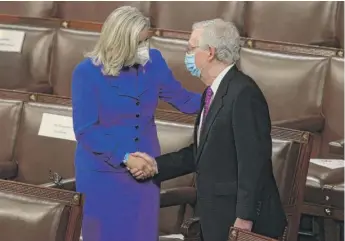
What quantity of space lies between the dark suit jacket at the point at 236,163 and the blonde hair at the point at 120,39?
136mm

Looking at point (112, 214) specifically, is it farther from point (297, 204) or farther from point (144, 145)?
point (297, 204)

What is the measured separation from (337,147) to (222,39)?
409mm

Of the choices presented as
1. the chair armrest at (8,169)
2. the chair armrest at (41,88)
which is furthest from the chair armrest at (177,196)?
the chair armrest at (41,88)

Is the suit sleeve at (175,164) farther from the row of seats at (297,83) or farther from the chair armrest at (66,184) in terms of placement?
the row of seats at (297,83)

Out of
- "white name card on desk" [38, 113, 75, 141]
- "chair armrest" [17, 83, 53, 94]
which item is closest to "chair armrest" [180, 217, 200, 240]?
"white name card on desk" [38, 113, 75, 141]

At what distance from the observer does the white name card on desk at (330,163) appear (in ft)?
3.62

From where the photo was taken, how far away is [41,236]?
2.13 feet

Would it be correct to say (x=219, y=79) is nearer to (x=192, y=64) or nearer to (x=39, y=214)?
(x=192, y=64)

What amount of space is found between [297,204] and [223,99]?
0.93 ft

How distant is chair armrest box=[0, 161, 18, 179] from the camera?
1.13m

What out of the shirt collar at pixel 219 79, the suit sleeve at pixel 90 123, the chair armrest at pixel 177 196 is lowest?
the chair armrest at pixel 177 196

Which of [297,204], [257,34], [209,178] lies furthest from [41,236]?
[257,34]

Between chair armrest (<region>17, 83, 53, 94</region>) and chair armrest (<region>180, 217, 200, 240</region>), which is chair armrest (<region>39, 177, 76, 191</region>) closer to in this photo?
chair armrest (<region>180, 217, 200, 240</region>)

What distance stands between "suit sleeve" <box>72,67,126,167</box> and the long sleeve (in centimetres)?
9
